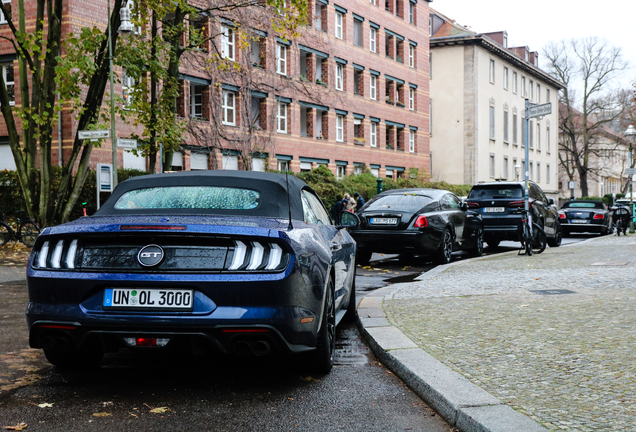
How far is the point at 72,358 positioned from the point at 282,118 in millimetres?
32860

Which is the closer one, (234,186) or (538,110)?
(234,186)

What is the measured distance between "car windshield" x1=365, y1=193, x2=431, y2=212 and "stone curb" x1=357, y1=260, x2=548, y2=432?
309 inches

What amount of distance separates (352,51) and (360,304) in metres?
37.0

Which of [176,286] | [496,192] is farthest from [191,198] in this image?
[496,192]

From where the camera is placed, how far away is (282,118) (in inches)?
1481

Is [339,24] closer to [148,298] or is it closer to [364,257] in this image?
[364,257]

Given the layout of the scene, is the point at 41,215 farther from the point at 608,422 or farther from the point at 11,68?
the point at 608,422

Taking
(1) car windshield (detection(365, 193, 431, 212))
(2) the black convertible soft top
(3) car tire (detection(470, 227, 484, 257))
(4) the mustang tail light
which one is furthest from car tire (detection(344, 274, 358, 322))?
(3) car tire (detection(470, 227, 484, 257))

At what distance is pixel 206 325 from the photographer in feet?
14.6

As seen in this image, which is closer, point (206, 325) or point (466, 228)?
point (206, 325)

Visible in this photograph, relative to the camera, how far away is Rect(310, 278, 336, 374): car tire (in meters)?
5.14

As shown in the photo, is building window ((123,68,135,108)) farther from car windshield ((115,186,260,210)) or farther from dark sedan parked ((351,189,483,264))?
car windshield ((115,186,260,210))

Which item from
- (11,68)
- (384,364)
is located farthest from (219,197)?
(11,68)

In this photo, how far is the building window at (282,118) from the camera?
37281mm
